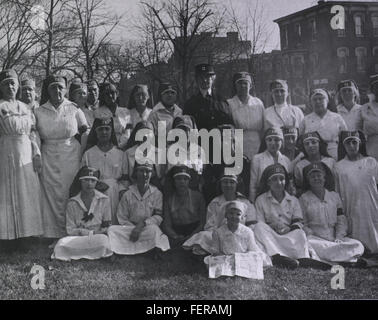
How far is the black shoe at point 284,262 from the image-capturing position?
515 cm

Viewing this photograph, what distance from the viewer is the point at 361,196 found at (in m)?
5.84

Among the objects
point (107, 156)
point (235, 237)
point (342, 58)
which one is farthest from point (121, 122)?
point (342, 58)

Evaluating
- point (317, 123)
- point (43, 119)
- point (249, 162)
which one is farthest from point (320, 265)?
point (43, 119)

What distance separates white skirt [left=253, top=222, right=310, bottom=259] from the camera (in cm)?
522

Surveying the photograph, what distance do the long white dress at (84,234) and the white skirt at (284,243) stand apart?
66.2 inches

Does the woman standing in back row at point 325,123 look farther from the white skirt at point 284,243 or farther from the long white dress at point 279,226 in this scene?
the white skirt at point 284,243

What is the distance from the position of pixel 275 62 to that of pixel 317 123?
8.81m

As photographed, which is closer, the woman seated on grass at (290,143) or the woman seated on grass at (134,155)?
the woman seated on grass at (134,155)

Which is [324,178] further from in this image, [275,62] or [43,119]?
[275,62]

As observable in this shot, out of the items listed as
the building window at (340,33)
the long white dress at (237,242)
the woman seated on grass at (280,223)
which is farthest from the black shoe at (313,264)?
the building window at (340,33)

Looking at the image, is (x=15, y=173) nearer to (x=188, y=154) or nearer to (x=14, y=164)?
(x=14, y=164)

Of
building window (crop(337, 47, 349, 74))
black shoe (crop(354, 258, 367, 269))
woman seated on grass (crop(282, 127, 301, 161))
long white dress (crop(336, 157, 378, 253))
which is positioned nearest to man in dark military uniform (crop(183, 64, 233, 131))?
woman seated on grass (crop(282, 127, 301, 161))

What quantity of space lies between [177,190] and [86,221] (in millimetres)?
1122

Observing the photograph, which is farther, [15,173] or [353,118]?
[353,118]
